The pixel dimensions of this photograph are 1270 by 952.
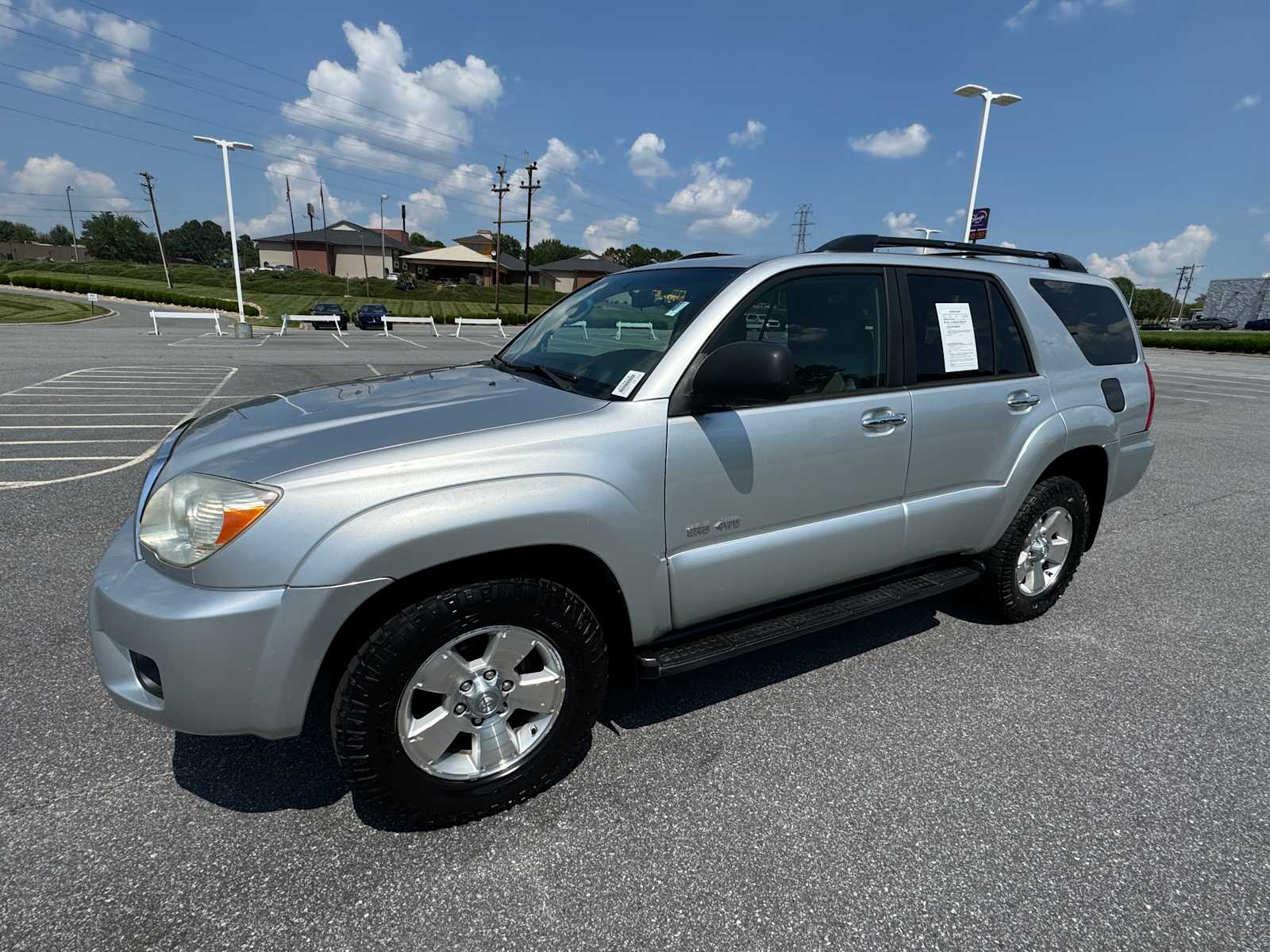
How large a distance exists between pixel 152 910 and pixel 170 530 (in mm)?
1037

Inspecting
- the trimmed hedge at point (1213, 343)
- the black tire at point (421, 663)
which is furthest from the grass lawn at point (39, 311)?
the trimmed hedge at point (1213, 343)

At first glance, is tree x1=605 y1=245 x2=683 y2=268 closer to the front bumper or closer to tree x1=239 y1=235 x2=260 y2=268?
tree x1=239 y1=235 x2=260 y2=268

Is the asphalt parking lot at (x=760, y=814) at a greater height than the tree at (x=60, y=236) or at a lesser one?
lesser

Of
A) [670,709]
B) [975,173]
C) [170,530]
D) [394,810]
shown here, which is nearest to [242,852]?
[394,810]

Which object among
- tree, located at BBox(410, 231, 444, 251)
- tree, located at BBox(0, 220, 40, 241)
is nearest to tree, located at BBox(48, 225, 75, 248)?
tree, located at BBox(0, 220, 40, 241)

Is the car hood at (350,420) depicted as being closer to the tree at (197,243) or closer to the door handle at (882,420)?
the door handle at (882,420)

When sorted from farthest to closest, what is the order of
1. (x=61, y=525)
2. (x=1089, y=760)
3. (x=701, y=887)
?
(x=61, y=525) < (x=1089, y=760) < (x=701, y=887)

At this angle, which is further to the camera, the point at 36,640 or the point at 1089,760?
the point at 36,640

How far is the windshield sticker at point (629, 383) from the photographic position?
7.57 ft

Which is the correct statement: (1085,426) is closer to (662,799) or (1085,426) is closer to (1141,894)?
(1141,894)

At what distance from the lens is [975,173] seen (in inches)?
723

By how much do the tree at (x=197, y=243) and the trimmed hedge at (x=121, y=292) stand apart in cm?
9298

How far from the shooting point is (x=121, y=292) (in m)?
42.0

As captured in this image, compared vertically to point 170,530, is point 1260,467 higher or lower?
lower
